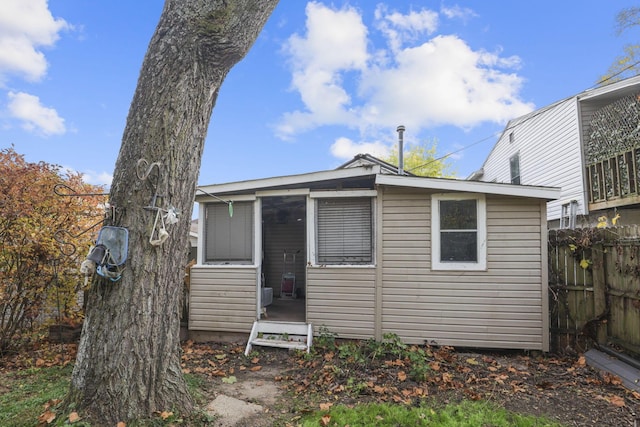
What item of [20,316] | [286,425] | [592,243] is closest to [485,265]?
[592,243]

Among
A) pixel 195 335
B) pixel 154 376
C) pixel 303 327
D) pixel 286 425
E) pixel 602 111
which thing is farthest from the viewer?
pixel 602 111

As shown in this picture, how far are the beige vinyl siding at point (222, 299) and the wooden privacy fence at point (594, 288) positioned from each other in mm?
4818

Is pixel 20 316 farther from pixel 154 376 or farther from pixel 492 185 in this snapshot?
pixel 492 185

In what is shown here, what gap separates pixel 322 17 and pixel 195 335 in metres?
8.80

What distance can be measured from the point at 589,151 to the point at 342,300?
7.53 metres

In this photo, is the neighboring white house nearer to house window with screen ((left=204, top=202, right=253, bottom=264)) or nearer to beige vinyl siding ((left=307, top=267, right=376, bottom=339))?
beige vinyl siding ((left=307, top=267, right=376, bottom=339))

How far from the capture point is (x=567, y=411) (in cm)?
335

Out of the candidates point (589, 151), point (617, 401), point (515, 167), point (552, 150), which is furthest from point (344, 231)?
point (515, 167)

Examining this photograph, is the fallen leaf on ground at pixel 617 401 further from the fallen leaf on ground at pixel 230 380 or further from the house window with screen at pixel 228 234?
the house window with screen at pixel 228 234

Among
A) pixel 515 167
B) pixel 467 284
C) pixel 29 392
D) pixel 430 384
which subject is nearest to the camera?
pixel 29 392

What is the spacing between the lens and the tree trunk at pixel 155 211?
2768 mm

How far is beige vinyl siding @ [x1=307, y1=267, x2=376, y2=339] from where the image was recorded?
18.2ft

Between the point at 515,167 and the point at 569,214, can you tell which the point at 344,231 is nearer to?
the point at 569,214

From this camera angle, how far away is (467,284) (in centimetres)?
536
